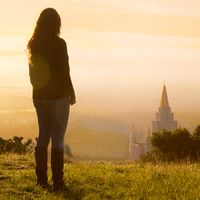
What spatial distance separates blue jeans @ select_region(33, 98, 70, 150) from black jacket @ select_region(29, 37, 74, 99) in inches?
4.2

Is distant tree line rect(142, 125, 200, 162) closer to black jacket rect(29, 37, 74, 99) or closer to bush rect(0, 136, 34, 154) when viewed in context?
bush rect(0, 136, 34, 154)

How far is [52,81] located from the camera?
819cm

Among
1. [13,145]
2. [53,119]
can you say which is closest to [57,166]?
[53,119]

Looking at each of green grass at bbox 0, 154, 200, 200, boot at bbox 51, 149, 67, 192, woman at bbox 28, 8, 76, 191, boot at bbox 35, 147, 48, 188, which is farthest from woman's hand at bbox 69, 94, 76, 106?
green grass at bbox 0, 154, 200, 200

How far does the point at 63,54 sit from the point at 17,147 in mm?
15998

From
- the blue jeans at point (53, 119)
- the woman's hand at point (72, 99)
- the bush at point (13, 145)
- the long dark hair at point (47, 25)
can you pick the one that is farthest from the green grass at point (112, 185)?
the bush at point (13, 145)

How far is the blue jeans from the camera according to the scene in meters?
8.23

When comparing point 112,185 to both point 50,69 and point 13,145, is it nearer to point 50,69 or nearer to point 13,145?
point 50,69

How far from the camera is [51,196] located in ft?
25.5

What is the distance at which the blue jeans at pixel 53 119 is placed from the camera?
823 cm

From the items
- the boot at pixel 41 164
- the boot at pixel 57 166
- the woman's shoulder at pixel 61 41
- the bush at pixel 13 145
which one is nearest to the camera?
the woman's shoulder at pixel 61 41

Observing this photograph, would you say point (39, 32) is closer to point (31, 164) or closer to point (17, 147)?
point (31, 164)

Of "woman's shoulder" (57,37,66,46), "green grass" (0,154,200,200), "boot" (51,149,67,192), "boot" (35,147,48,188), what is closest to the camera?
"green grass" (0,154,200,200)

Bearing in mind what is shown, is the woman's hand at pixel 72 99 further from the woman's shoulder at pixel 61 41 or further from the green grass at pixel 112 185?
the green grass at pixel 112 185
